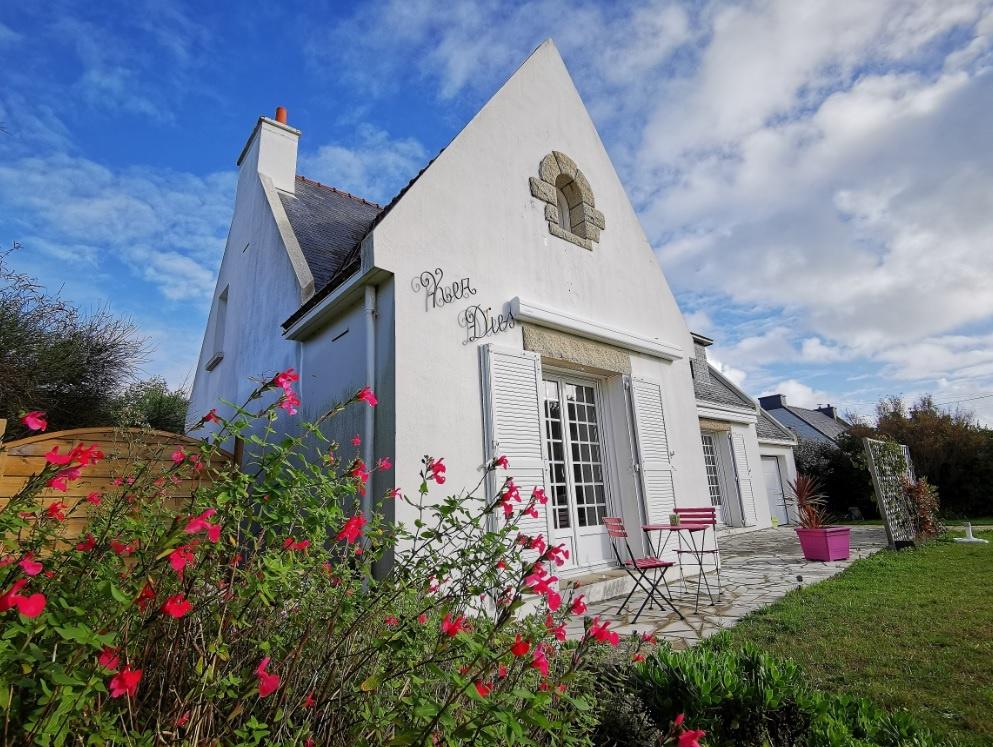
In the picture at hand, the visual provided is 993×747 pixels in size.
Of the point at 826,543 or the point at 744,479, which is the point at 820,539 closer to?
the point at 826,543

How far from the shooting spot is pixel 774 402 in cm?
2536

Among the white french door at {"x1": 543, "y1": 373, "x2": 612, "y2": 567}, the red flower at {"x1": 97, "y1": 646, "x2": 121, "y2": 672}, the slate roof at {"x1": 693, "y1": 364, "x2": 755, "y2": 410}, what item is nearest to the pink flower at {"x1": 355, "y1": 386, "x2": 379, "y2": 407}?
the red flower at {"x1": 97, "y1": 646, "x2": 121, "y2": 672}

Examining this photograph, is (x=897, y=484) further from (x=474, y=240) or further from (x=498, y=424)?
(x=474, y=240)

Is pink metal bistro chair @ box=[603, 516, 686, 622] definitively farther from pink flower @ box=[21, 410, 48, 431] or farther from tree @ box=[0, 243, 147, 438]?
tree @ box=[0, 243, 147, 438]

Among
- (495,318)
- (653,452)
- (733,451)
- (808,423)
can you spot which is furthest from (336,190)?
(808,423)

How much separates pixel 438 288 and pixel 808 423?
78.3 ft

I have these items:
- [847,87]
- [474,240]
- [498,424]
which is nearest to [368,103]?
[474,240]

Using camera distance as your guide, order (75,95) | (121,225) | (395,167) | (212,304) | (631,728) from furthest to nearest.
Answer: (212,304) → (121,225) → (395,167) → (75,95) → (631,728)

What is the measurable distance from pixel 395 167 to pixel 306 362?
11.6 ft

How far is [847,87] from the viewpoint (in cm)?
560

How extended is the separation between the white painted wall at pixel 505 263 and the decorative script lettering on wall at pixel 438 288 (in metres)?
0.06

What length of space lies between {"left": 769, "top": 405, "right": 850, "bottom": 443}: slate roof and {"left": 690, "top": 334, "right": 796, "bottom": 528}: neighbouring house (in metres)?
8.62

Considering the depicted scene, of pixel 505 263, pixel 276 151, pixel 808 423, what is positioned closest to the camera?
pixel 505 263

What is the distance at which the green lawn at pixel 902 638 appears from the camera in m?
2.62
